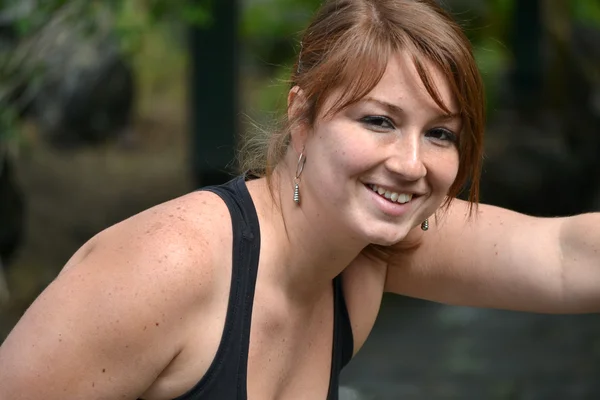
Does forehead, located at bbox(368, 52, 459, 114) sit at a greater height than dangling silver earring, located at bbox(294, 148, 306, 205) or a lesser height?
greater

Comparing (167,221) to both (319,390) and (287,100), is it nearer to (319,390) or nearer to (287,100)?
(287,100)

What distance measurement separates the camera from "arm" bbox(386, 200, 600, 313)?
2.46 metres

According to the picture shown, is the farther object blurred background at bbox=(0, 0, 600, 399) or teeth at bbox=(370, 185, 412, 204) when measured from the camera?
blurred background at bbox=(0, 0, 600, 399)

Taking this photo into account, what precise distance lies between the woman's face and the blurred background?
1.58 m

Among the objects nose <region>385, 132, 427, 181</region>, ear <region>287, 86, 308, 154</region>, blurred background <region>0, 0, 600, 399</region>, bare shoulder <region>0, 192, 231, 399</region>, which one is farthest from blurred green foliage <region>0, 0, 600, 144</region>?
bare shoulder <region>0, 192, 231, 399</region>

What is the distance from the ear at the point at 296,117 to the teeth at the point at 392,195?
7.8 inches

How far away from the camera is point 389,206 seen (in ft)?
7.05

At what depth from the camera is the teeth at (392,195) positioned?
6.99ft

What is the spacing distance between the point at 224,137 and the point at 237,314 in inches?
213

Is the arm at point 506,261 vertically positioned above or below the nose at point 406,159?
below

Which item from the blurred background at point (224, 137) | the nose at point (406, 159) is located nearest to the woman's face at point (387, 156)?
the nose at point (406, 159)

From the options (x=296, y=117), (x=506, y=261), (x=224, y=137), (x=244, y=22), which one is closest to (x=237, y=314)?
(x=296, y=117)

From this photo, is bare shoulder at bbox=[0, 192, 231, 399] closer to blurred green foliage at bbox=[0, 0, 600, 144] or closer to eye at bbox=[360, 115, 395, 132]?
eye at bbox=[360, 115, 395, 132]

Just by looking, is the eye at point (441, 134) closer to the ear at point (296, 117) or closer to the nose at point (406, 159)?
the nose at point (406, 159)
